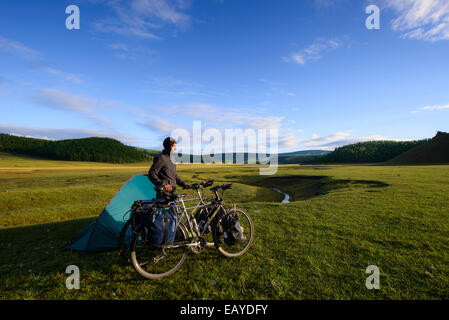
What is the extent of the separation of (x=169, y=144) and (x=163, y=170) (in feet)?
3.12

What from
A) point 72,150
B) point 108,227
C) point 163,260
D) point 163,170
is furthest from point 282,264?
point 72,150

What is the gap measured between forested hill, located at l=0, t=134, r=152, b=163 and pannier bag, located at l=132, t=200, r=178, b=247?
167901 mm

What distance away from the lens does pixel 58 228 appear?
10398mm

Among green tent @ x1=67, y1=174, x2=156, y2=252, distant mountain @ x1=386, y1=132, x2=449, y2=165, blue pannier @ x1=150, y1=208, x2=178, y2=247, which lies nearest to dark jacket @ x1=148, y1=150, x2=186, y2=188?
blue pannier @ x1=150, y1=208, x2=178, y2=247

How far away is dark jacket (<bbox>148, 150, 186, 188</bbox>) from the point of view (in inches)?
245

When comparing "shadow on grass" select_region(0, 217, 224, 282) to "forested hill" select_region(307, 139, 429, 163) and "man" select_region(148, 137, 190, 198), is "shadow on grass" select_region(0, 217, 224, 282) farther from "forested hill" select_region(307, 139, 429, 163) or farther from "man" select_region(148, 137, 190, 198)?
"forested hill" select_region(307, 139, 429, 163)

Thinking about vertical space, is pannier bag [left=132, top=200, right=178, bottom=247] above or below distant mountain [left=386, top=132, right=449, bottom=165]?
below

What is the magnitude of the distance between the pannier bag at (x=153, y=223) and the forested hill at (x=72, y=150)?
16790cm

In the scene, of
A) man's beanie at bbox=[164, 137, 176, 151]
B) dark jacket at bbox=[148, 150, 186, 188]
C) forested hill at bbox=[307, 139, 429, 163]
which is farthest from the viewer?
forested hill at bbox=[307, 139, 429, 163]

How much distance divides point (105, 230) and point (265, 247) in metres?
6.55

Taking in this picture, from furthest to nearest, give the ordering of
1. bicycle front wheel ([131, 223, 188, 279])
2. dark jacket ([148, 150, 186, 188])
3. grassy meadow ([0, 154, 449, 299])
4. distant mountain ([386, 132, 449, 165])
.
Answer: distant mountain ([386, 132, 449, 165]) < dark jacket ([148, 150, 186, 188]) < bicycle front wheel ([131, 223, 188, 279]) < grassy meadow ([0, 154, 449, 299])

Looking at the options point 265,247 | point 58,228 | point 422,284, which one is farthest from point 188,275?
point 58,228

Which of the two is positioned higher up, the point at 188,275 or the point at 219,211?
the point at 219,211
